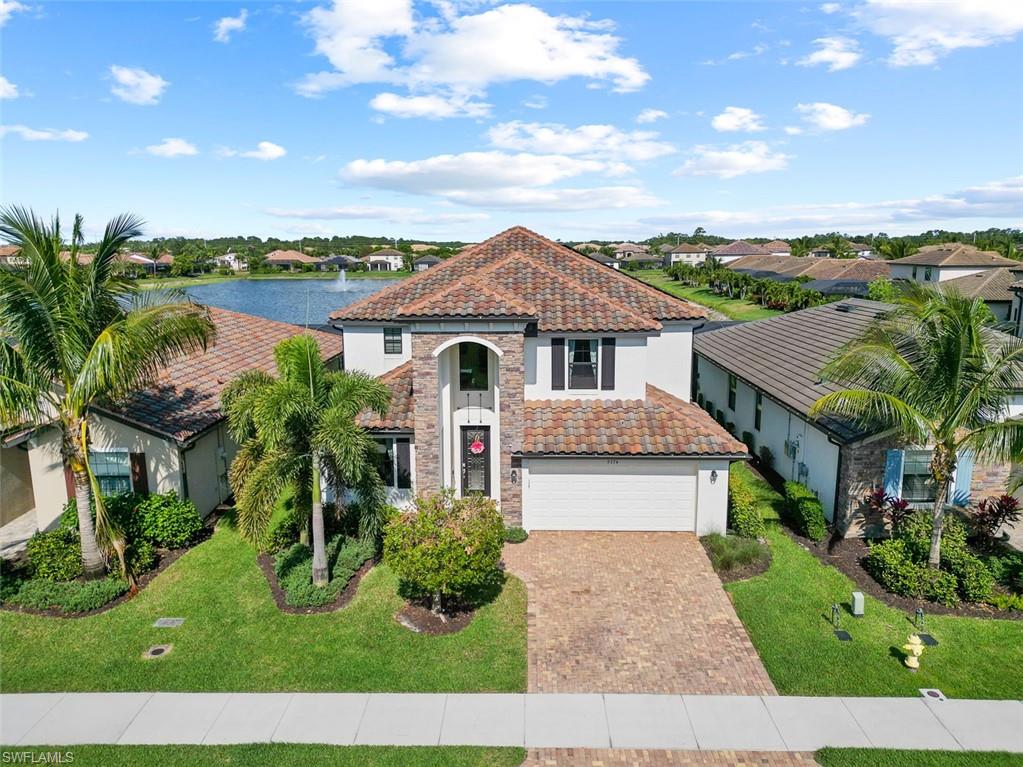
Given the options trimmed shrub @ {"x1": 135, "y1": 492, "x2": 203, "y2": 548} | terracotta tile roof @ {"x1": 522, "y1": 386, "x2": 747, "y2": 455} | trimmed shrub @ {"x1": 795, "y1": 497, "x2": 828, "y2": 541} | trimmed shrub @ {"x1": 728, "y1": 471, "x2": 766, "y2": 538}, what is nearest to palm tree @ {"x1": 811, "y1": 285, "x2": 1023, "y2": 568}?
trimmed shrub @ {"x1": 795, "y1": 497, "x2": 828, "y2": 541}

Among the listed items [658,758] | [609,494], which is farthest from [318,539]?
[658,758]

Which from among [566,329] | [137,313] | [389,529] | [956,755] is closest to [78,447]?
[137,313]

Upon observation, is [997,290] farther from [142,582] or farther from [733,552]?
[142,582]

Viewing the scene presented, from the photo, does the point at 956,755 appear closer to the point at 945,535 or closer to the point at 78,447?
the point at 945,535

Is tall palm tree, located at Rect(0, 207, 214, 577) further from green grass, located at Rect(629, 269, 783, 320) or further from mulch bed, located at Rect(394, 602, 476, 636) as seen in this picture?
green grass, located at Rect(629, 269, 783, 320)

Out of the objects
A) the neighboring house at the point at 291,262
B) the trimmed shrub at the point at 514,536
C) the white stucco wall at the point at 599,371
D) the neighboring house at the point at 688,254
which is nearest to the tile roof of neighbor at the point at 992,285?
the white stucco wall at the point at 599,371

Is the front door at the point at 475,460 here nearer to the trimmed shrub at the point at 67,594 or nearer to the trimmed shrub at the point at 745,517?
the trimmed shrub at the point at 745,517
